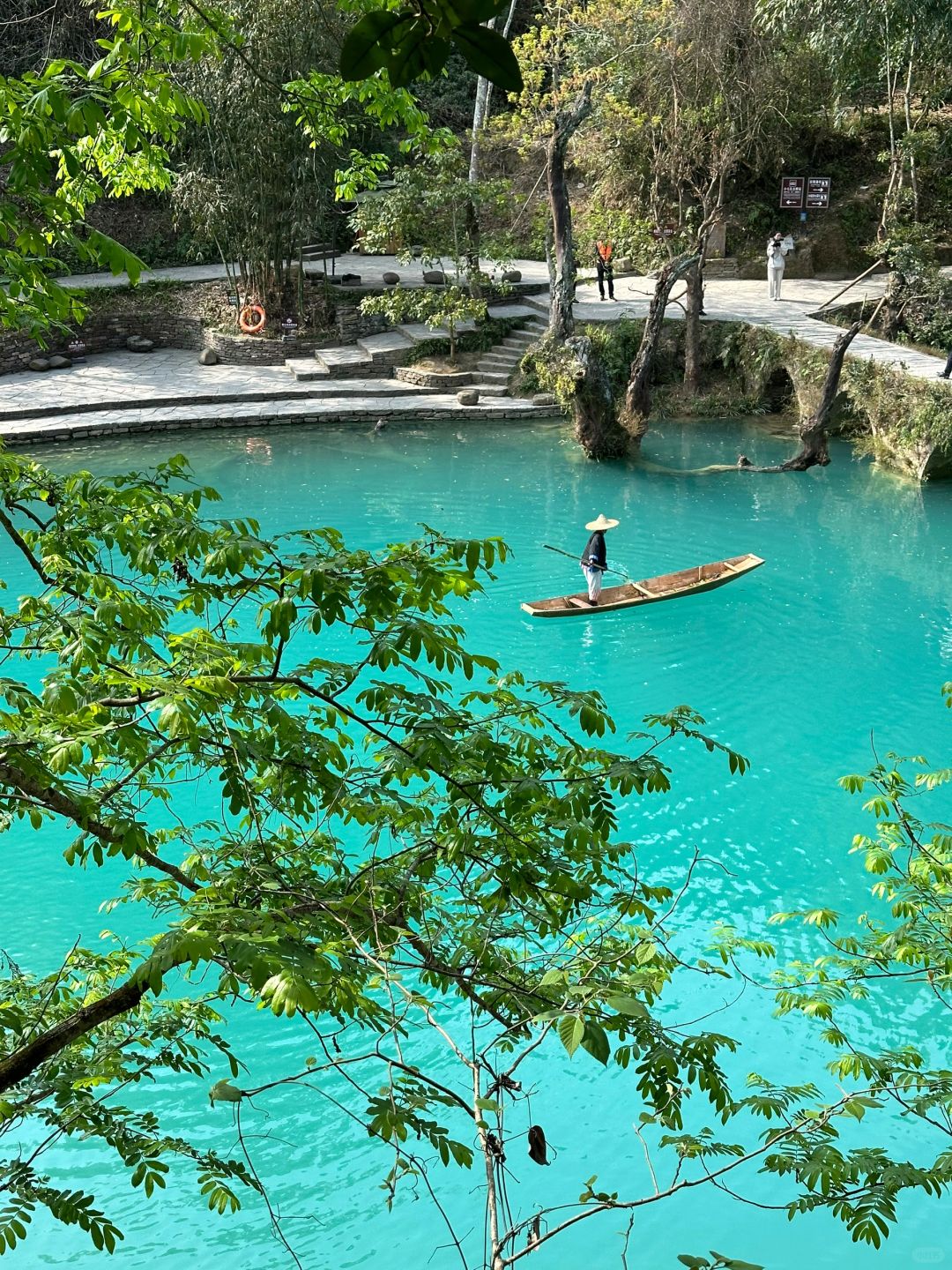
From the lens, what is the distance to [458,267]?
22000 mm

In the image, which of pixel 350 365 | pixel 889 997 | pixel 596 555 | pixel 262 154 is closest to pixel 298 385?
pixel 350 365

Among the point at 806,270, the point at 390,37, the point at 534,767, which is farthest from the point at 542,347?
the point at 390,37

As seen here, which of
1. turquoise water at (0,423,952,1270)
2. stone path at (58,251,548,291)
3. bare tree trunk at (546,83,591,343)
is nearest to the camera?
turquoise water at (0,423,952,1270)

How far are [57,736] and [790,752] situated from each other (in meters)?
8.80

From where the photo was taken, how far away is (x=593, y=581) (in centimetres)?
1360

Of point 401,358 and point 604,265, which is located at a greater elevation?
point 604,265

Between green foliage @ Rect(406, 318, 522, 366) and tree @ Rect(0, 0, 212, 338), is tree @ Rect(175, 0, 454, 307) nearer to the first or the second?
green foliage @ Rect(406, 318, 522, 366)

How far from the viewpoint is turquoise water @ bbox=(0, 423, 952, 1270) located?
6859 mm

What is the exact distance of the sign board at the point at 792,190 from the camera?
26.3 metres

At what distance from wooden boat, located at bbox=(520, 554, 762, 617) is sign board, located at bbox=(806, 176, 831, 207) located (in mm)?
14957

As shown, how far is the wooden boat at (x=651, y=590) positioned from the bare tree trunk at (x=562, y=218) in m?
6.94

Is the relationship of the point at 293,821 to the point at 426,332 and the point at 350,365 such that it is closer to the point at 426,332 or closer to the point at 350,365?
the point at 350,365

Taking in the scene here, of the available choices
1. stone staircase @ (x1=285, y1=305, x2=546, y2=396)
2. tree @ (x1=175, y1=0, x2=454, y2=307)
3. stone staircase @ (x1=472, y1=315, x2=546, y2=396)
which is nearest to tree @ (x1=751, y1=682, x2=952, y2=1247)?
stone staircase @ (x1=472, y1=315, x2=546, y2=396)

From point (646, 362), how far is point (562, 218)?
9.57 feet
